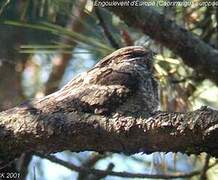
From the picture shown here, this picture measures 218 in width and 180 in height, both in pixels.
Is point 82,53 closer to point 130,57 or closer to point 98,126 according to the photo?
point 130,57

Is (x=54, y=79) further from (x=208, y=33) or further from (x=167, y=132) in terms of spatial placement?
(x=167, y=132)

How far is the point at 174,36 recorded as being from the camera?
257 centimetres

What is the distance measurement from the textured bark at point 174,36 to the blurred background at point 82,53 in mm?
130

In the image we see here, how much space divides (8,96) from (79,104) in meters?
1.90

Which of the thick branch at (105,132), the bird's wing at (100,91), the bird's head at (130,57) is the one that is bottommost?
the thick branch at (105,132)

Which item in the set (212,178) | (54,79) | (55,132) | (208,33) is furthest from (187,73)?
(55,132)

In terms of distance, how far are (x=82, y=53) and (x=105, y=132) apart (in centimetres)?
121

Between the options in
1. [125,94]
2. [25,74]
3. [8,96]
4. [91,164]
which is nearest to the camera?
[125,94]

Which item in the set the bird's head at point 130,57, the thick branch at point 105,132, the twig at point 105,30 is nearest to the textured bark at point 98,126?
the thick branch at point 105,132

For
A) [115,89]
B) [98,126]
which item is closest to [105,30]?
[115,89]

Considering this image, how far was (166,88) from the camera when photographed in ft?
9.29

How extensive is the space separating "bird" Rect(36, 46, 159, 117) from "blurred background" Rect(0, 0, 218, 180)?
31cm

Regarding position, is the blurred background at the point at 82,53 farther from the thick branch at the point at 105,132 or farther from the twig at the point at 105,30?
the thick branch at the point at 105,132

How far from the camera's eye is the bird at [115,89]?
68.6 inches
